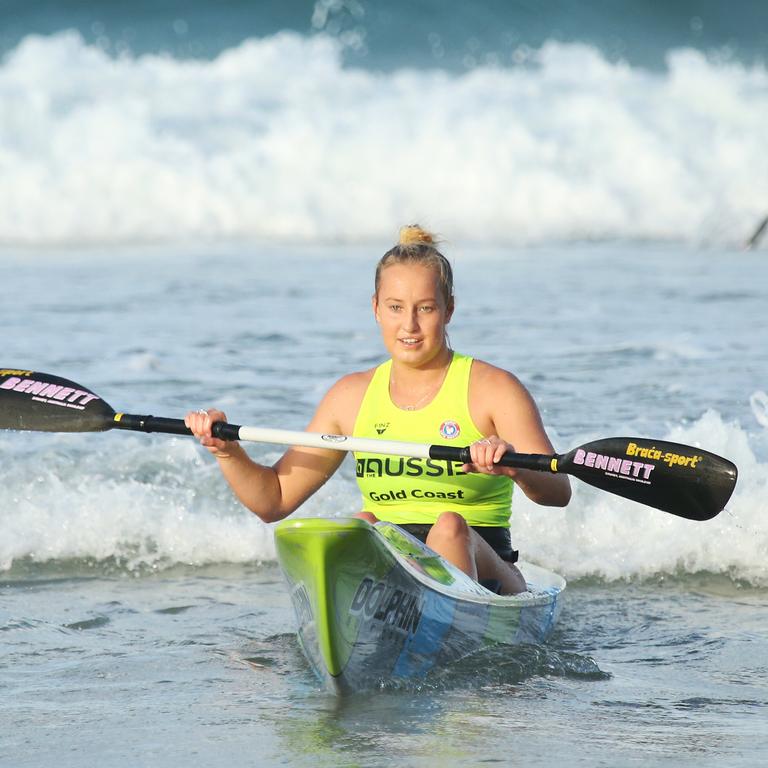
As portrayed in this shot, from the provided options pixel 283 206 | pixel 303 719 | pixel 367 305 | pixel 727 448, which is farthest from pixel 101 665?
pixel 283 206

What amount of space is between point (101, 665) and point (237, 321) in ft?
20.1

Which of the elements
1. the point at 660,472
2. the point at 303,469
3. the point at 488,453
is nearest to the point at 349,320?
the point at 303,469

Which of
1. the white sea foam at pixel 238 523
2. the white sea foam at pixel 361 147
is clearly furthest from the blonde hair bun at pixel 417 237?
the white sea foam at pixel 361 147

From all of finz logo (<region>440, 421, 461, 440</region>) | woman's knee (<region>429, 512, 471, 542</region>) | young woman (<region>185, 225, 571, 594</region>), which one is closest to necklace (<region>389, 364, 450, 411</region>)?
young woman (<region>185, 225, 571, 594</region>)

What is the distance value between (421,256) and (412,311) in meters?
0.16

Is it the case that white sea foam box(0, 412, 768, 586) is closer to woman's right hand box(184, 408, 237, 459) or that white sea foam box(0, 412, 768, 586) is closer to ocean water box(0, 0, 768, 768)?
ocean water box(0, 0, 768, 768)

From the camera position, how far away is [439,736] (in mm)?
3637

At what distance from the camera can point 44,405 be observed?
4828 millimetres

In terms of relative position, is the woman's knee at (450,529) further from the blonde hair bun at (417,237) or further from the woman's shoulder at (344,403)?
the blonde hair bun at (417,237)

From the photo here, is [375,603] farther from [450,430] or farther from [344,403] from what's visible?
[344,403]

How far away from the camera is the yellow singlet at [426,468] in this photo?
169 inches

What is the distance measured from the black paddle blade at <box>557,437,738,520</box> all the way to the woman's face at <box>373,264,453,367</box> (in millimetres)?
535

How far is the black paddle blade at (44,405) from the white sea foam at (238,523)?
1259mm

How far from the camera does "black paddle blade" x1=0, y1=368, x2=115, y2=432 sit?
479 centimetres
